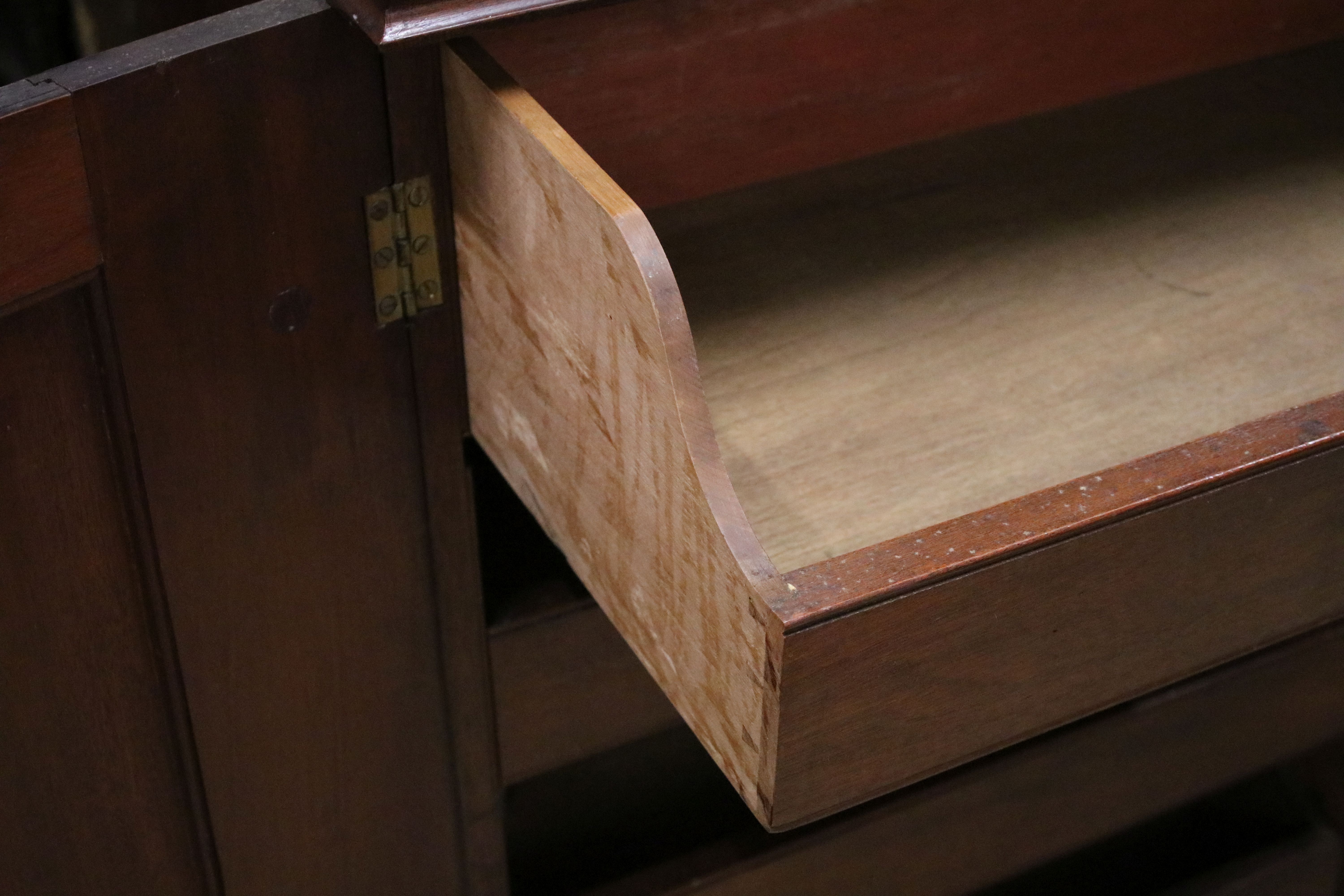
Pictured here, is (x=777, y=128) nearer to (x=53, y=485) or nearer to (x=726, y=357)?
(x=726, y=357)

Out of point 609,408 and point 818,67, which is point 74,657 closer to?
point 609,408

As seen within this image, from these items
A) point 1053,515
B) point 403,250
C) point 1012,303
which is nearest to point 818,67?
point 1012,303

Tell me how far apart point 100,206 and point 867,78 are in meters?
0.48

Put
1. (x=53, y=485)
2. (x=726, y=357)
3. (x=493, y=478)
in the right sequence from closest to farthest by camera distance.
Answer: (x=53, y=485) < (x=726, y=357) < (x=493, y=478)

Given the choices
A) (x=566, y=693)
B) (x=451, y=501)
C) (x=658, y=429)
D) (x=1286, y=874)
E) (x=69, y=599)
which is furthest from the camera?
(x=1286, y=874)

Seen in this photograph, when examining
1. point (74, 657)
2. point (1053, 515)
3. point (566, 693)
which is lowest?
point (566, 693)

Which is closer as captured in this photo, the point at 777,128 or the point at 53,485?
the point at 53,485

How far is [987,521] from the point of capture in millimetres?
614

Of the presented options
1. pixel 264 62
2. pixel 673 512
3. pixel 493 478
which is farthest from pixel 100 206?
pixel 493 478

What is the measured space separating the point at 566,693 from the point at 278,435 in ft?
0.91

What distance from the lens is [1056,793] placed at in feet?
3.74

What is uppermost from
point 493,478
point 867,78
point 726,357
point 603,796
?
point 867,78

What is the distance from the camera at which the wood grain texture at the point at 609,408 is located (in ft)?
1.95

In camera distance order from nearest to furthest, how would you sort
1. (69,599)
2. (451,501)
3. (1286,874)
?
(69,599) → (451,501) → (1286,874)
